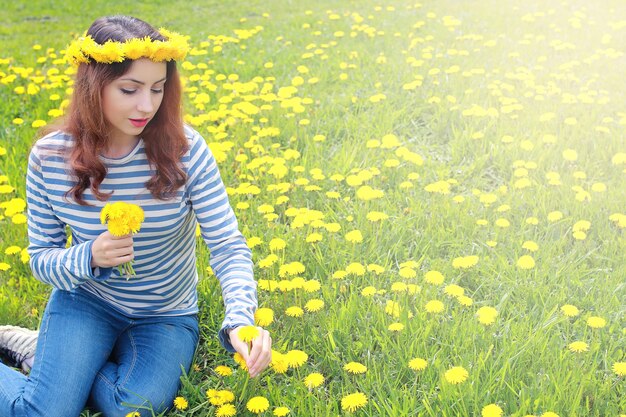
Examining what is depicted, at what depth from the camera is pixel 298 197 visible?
334 centimetres

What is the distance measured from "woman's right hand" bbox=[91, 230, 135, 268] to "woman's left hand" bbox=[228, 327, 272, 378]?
1.34ft

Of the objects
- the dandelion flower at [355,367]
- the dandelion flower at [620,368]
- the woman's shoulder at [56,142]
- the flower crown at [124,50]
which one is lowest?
the dandelion flower at [355,367]

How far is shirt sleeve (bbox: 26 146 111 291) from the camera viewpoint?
2090 mm

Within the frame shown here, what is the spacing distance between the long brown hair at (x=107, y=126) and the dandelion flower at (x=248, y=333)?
54cm

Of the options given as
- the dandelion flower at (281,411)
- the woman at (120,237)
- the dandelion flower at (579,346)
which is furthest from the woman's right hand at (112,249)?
the dandelion flower at (579,346)

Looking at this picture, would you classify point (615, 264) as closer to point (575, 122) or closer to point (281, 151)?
point (575, 122)

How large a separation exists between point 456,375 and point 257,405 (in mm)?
596

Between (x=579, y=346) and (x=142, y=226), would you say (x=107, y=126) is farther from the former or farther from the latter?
(x=579, y=346)

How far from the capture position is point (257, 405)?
2033 millimetres

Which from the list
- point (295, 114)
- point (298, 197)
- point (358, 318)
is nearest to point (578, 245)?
point (358, 318)

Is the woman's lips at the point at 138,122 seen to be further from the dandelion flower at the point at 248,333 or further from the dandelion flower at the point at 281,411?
the dandelion flower at the point at 281,411

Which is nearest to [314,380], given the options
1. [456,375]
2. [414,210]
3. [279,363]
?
[279,363]

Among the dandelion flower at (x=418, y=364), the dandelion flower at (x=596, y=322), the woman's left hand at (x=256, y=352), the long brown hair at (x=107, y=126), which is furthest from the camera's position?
the dandelion flower at (x=596, y=322)

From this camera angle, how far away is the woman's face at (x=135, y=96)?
2.02 m
